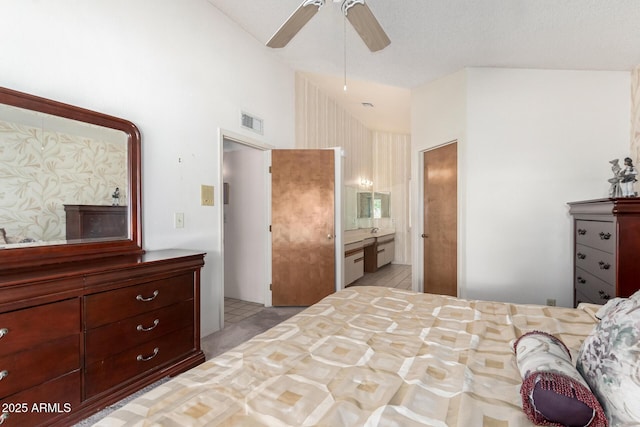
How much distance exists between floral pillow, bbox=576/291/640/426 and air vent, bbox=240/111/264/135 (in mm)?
3211

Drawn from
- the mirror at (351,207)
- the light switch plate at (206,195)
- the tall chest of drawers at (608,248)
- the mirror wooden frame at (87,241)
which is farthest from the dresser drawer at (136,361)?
the mirror at (351,207)

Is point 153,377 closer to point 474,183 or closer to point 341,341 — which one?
point 341,341

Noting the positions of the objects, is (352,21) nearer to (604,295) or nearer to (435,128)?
(435,128)

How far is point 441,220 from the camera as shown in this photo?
3.79 metres

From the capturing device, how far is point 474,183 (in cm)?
332

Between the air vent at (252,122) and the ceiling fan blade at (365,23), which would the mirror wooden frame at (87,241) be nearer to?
the air vent at (252,122)

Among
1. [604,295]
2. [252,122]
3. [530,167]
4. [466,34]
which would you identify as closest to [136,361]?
[252,122]

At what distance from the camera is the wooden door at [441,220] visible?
3.61m

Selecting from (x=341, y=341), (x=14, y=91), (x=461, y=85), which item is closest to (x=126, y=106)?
(x=14, y=91)

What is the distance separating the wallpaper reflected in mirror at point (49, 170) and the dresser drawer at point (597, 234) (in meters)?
3.35

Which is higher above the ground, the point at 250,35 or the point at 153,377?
the point at 250,35

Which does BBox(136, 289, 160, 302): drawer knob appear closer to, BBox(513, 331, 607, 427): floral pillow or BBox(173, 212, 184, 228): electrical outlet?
BBox(173, 212, 184, 228): electrical outlet

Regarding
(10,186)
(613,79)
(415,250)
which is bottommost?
(415,250)

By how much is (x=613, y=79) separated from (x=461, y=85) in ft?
4.38
